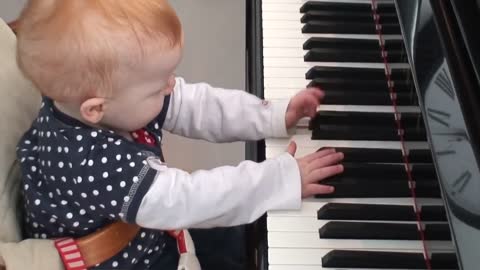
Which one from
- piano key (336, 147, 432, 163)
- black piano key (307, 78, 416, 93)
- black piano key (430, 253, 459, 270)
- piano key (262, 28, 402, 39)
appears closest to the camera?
black piano key (430, 253, 459, 270)

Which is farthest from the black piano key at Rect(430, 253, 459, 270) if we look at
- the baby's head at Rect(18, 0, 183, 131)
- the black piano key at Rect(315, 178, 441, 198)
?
the baby's head at Rect(18, 0, 183, 131)

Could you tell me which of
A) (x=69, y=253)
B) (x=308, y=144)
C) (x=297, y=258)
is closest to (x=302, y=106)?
(x=308, y=144)

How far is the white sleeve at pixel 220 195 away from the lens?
3.31ft

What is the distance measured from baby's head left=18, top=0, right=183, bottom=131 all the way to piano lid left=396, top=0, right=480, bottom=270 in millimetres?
320

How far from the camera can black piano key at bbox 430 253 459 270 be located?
0.88 m

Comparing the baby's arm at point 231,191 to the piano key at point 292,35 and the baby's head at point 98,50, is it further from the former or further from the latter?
the piano key at point 292,35

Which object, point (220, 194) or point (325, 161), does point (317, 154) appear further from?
point (220, 194)

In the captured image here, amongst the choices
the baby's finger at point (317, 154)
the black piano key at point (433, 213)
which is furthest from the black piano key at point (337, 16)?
the black piano key at point (433, 213)

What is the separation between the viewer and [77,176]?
100cm

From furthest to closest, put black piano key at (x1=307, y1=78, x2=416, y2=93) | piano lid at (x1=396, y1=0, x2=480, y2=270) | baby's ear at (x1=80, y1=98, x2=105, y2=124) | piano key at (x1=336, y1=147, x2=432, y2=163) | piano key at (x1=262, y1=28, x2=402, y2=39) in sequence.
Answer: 1. piano key at (x1=262, y1=28, x2=402, y2=39)
2. black piano key at (x1=307, y1=78, x2=416, y2=93)
3. piano key at (x1=336, y1=147, x2=432, y2=163)
4. baby's ear at (x1=80, y1=98, x2=105, y2=124)
5. piano lid at (x1=396, y1=0, x2=480, y2=270)

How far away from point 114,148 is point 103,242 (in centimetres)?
15

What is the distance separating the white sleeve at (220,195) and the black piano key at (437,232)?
0.18m

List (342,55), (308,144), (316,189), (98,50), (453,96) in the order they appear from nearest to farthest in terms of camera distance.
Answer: (453,96), (98,50), (316,189), (308,144), (342,55)

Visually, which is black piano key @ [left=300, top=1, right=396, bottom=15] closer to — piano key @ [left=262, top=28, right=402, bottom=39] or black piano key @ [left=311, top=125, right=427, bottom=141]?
piano key @ [left=262, top=28, right=402, bottom=39]
